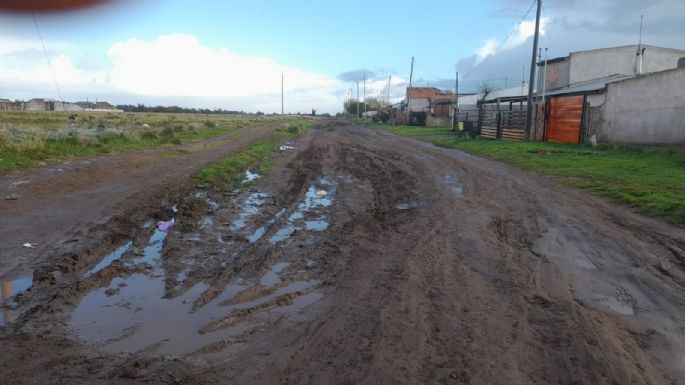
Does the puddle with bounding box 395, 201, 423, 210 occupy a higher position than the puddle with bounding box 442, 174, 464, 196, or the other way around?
the puddle with bounding box 442, 174, 464, 196

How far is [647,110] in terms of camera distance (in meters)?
21.2

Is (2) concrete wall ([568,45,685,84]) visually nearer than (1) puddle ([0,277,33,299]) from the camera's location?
No

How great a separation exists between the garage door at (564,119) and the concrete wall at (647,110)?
1494mm

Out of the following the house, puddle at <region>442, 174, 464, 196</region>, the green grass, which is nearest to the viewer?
puddle at <region>442, 174, 464, 196</region>

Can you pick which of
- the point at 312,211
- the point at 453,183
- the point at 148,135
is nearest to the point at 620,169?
the point at 453,183

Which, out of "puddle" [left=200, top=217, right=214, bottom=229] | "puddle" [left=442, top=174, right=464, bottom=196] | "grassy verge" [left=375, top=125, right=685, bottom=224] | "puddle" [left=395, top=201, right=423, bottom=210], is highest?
"grassy verge" [left=375, top=125, right=685, bottom=224]

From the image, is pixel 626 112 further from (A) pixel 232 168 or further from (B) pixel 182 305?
(B) pixel 182 305

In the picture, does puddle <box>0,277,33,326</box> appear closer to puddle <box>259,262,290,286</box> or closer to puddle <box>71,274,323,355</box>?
puddle <box>71,274,323,355</box>

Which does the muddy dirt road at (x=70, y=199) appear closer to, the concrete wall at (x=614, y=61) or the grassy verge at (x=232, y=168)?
the grassy verge at (x=232, y=168)

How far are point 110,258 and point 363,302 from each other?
3.48 meters

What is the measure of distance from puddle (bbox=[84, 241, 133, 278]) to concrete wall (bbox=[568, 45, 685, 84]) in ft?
127

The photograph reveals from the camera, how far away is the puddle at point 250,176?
47.4 feet

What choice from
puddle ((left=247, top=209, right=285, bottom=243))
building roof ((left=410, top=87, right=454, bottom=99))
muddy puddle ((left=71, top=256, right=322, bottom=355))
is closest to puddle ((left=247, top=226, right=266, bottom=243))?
puddle ((left=247, top=209, right=285, bottom=243))

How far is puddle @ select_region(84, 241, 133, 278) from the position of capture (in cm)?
598
